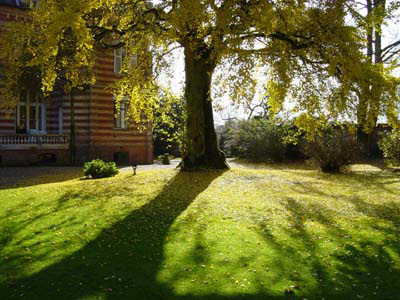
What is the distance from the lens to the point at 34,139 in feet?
78.8

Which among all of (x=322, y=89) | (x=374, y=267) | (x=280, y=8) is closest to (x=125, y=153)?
(x=322, y=89)

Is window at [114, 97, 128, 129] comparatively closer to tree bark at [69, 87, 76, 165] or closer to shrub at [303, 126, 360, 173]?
tree bark at [69, 87, 76, 165]

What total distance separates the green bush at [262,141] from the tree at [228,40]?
1134 centimetres

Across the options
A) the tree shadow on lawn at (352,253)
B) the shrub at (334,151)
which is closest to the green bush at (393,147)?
the shrub at (334,151)

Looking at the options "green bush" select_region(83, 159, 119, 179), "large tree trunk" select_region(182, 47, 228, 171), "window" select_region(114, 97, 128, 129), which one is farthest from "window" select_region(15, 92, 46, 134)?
"large tree trunk" select_region(182, 47, 228, 171)

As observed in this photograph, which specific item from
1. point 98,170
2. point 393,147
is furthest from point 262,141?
point 98,170

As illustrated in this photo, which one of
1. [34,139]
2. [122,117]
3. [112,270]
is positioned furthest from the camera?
[122,117]

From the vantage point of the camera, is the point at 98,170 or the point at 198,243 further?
the point at 98,170

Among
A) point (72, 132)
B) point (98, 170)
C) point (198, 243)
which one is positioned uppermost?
point (72, 132)

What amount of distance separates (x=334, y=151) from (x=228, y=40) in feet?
27.5

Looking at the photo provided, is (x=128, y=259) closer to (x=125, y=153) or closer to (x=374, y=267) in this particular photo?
(x=374, y=267)

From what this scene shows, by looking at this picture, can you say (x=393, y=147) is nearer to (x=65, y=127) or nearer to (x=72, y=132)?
(x=72, y=132)

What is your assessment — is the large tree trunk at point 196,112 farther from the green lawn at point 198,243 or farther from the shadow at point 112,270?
the shadow at point 112,270

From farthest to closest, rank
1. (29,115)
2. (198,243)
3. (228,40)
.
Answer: (29,115), (228,40), (198,243)
